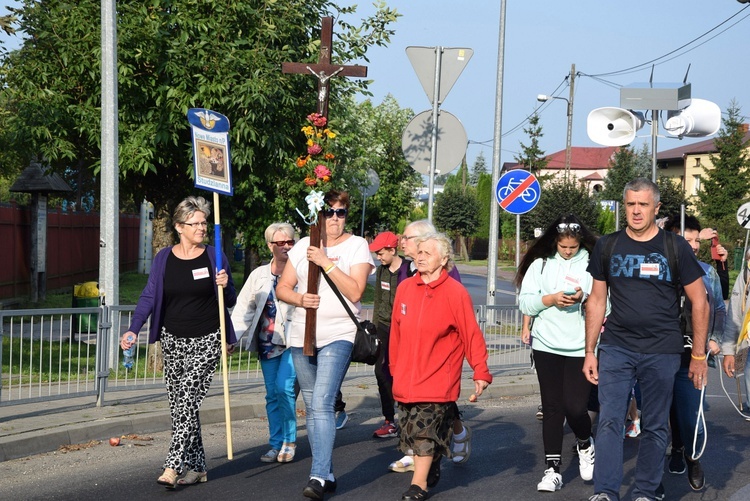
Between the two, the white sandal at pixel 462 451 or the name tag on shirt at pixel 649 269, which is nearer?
the name tag on shirt at pixel 649 269

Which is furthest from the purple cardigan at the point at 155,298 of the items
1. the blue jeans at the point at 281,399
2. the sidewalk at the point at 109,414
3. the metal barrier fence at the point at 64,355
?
the metal barrier fence at the point at 64,355

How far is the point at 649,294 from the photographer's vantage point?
5.96 m

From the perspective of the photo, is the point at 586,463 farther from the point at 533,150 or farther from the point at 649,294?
the point at 533,150

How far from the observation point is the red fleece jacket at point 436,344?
6223 mm

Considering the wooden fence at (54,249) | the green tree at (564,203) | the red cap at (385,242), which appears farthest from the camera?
the green tree at (564,203)

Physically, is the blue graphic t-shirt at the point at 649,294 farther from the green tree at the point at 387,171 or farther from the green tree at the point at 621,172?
the green tree at the point at 621,172

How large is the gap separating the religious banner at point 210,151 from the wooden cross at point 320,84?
2.33 ft

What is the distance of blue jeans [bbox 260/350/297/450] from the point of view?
7887 millimetres

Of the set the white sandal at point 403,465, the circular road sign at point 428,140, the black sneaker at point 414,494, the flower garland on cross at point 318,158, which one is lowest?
the white sandal at point 403,465

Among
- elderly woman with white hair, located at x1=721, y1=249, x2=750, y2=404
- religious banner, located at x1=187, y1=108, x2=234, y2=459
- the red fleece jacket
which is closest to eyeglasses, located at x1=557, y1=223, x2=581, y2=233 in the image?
the red fleece jacket

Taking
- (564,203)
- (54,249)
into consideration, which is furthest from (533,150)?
(54,249)

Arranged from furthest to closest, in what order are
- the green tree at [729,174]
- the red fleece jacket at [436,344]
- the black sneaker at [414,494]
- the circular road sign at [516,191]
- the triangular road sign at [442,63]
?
1. the green tree at [729,174]
2. the circular road sign at [516,191]
3. the triangular road sign at [442,63]
4. the black sneaker at [414,494]
5. the red fleece jacket at [436,344]

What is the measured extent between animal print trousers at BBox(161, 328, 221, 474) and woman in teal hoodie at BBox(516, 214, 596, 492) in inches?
85.0

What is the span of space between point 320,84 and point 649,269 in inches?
103
